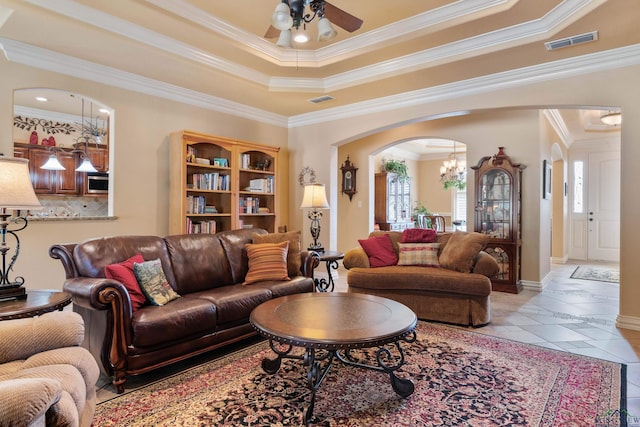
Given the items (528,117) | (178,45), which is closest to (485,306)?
(528,117)

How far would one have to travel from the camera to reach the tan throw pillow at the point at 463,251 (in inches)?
150

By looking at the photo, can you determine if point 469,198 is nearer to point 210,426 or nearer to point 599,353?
point 599,353

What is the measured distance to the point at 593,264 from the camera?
777cm

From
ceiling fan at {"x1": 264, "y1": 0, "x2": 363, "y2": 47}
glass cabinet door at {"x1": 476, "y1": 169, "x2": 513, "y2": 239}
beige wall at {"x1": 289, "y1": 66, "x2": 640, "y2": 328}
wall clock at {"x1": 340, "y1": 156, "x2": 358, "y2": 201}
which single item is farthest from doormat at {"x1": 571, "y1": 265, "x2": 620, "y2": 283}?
ceiling fan at {"x1": 264, "y1": 0, "x2": 363, "y2": 47}

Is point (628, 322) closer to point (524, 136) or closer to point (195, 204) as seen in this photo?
point (524, 136)

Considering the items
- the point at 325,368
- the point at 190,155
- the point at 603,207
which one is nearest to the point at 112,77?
the point at 190,155

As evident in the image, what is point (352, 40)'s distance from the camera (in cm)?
378

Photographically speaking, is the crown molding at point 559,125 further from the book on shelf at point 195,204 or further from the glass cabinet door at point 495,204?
the book on shelf at point 195,204

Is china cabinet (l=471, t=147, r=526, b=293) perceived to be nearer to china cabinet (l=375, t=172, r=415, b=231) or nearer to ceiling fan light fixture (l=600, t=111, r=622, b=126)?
ceiling fan light fixture (l=600, t=111, r=622, b=126)

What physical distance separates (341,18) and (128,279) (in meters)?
2.45

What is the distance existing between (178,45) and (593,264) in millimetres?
8903

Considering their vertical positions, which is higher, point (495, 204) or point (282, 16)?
point (282, 16)

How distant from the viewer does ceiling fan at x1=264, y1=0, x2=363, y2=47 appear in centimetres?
229

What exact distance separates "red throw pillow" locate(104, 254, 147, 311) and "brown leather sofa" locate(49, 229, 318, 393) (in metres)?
0.06
